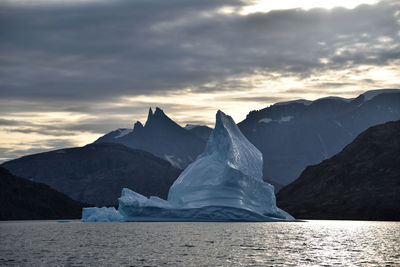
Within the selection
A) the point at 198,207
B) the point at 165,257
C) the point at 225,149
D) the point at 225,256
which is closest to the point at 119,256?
the point at 165,257

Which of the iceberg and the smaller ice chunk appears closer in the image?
the iceberg

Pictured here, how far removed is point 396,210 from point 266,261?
16299 centimetres

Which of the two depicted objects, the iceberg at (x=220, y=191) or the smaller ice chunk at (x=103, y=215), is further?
the smaller ice chunk at (x=103, y=215)

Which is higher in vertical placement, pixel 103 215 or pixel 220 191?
pixel 220 191

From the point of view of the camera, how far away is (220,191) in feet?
340

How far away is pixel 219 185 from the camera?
103500 millimetres

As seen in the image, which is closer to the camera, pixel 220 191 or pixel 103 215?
pixel 220 191

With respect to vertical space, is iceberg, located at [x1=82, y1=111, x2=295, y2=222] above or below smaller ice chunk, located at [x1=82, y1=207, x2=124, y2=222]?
above

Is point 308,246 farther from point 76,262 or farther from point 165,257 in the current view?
point 76,262

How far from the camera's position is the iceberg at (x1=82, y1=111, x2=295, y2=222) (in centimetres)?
10362

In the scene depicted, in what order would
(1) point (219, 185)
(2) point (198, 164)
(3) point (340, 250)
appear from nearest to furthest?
(3) point (340, 250) → (1) point (219, 185) → (2) point (198, 164)

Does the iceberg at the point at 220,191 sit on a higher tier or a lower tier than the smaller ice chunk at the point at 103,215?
higher

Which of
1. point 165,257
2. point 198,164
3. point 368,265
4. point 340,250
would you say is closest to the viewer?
point 368,265

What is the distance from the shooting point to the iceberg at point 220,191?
103625mm
